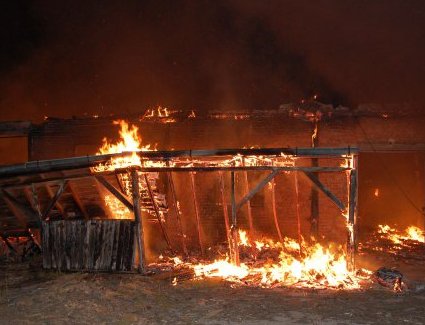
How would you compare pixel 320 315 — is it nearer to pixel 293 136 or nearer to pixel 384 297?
pixel 384 297

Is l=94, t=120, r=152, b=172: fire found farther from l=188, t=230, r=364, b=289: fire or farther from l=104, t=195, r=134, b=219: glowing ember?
l=188, t=230, r=364, b=289: fire

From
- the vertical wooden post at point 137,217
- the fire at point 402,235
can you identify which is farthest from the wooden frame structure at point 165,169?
the fire at point 402,235

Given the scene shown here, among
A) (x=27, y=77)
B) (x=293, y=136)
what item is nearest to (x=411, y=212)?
(x=293, y=136)

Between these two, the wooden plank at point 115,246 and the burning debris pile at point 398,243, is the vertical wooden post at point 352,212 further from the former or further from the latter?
the wooden plank at point 115,246

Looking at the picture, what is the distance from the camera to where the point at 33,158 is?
13.4 m

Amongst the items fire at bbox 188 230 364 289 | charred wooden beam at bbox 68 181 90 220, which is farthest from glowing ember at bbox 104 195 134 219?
fire at bbox 188 230 364 289

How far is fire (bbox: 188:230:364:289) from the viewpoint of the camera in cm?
863

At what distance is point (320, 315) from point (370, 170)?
11336mm

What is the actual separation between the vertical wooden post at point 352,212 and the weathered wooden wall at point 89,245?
4.95 m

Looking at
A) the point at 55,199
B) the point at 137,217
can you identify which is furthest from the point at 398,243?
the point at 55,199

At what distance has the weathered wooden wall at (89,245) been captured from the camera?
925 centimetres

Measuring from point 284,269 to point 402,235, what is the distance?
6850 mm

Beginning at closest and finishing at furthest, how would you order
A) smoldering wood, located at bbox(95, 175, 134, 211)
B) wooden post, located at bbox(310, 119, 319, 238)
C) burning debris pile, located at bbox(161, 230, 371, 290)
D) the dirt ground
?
the dirt ground < burning debris pile, located at bbox(161, 230, 371, 290) < smoldering wood, located at bbox(95, 175, 134, 211) < wooden post, located at bbox(310, 119, 319, 238)

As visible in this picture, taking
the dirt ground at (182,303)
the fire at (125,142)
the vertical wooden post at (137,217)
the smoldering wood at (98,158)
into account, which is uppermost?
the fire at (125,142)
